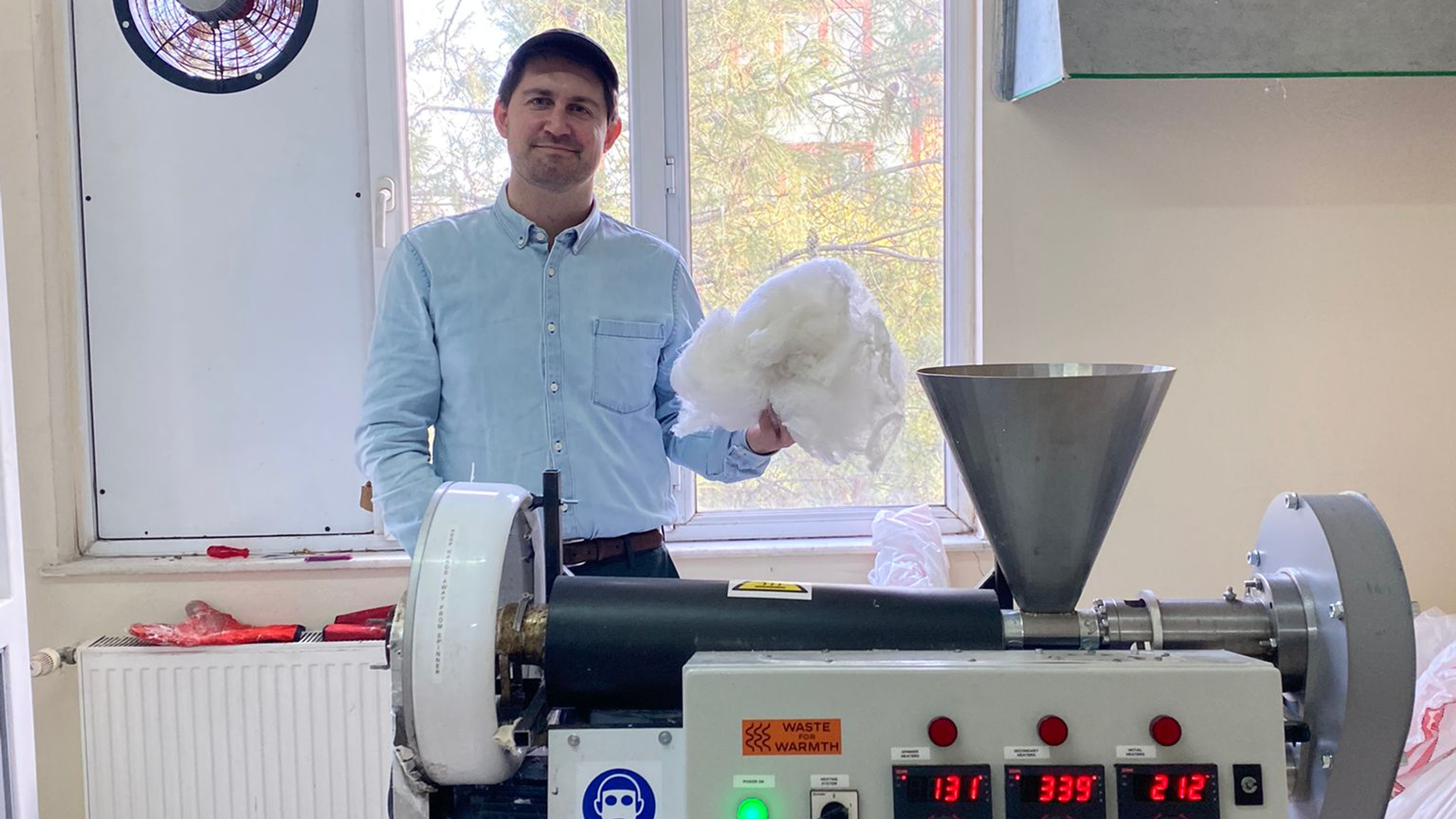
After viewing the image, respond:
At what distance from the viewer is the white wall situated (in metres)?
2.32

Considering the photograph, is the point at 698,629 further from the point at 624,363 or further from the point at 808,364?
the point at 624,363

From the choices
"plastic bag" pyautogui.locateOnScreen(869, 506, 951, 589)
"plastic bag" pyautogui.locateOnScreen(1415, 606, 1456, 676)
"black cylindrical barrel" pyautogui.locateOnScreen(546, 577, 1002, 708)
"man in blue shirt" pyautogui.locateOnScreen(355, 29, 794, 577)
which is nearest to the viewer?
"black cylindrical barrel" pyautogui.locateOnScreen(546, 577, 1002, 708)

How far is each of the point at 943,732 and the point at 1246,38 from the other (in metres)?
1.75

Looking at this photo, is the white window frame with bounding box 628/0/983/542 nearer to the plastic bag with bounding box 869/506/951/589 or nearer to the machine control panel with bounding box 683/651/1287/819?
the plastic bag with bounding box 869/506/951/589

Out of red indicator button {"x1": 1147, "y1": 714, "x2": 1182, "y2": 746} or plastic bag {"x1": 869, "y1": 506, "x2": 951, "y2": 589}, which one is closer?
red indicator button {"x1": 1147, "y1": 714, "x2": 1182, "y2": 746}

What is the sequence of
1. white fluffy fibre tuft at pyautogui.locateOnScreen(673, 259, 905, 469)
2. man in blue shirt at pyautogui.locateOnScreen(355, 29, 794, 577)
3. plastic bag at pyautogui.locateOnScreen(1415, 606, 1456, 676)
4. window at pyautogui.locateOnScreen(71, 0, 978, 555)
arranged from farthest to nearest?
window at pyautogui.locateOnScreen(71, 0, 978, 555) → plastic bag at pyautogui.locateOnScreen(1415, 606, 1456, 676) → man in blue shirt at pyautogui.locateOnScreen(355, 29, 794, 577) → white fluffy fibre tuft at pyautogui.locateOnScreen(673, 259, 905, 469)

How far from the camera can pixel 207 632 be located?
2215 mm

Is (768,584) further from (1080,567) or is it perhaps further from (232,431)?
(232,431)

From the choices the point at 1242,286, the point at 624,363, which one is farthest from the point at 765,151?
the point at 1242,286

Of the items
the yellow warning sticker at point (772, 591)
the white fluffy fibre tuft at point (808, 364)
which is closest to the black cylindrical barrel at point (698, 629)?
the yellow warning sticker at point (772, 591)

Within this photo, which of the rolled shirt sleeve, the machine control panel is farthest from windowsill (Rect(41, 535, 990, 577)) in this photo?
the machine control panel

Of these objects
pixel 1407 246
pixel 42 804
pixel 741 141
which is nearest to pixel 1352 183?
pixel 1407 246

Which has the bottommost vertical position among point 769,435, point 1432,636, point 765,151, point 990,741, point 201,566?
point 1432,636

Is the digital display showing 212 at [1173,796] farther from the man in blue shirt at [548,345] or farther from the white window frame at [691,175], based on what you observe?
the white window frame at [691,175]
